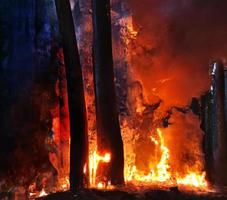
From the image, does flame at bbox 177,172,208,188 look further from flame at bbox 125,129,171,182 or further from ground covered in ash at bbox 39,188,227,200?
ground covered in ash at bbox 39,188,227,200

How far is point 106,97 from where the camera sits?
1220 centimetres

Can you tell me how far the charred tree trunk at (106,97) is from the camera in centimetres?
1197

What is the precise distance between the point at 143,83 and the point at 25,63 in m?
4.32

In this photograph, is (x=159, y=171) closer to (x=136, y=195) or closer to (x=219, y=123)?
(x=219, y=123)

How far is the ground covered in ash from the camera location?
10.6 m

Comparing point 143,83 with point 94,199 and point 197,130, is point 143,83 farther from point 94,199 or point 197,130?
point 94,199

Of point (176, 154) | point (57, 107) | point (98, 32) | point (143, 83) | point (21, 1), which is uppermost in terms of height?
point (21, 1)

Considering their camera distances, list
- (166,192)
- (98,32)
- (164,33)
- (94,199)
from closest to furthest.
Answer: (94,199)
(166,192)
(98,32)
(164,33)

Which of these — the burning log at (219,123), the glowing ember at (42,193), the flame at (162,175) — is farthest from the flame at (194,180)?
the glowing ember at (42,193)

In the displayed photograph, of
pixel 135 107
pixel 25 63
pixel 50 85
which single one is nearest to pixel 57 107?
pixel 50 85

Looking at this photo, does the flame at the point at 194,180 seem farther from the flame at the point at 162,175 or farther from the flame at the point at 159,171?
the flame at the point at 159,171

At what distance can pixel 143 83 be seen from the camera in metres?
14.5

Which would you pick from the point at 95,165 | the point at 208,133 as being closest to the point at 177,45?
the point at 208,133

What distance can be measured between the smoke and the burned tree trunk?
3689 millimetres
